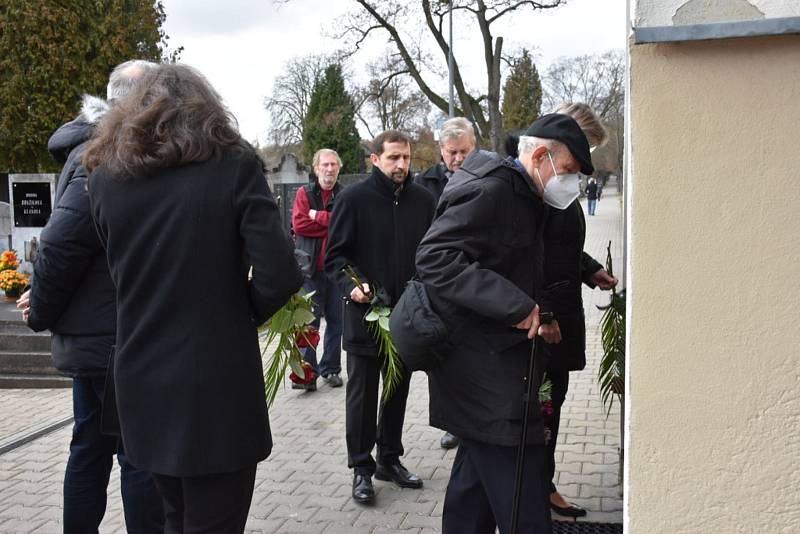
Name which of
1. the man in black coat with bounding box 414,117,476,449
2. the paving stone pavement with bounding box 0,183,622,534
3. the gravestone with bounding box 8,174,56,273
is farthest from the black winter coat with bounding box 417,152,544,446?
the gravestone with bounding box 8,174,56,273

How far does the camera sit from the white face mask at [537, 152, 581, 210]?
2943 millimetres

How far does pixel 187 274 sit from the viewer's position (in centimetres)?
253

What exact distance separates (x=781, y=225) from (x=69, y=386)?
6.77m

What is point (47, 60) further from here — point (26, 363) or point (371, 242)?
point (371, 242)

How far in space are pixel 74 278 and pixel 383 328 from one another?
1622 mm

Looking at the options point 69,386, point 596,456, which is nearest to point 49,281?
point 596,456

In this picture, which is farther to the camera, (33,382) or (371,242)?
(33,382)

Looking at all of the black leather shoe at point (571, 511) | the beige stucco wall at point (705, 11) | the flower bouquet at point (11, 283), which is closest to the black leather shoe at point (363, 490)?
the black leather shoe at point (571, 511)

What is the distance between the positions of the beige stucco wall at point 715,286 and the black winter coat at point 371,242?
7.87ft

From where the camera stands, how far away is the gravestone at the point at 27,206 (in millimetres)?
12844

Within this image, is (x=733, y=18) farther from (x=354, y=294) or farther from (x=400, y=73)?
(x=400, y=73)

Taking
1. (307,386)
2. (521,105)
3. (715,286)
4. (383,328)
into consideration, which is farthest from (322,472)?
(521,105)

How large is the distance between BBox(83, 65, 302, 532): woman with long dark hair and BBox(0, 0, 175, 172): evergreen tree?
22696 millimetres

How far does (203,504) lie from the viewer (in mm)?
2619
